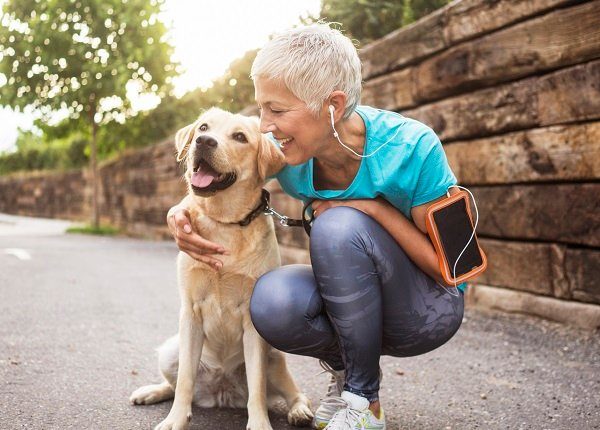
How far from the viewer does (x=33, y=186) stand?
22.7 m

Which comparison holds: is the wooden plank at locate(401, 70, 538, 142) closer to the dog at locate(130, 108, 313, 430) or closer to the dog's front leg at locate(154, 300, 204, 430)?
the dog at locate(130, 108, 313, 430)

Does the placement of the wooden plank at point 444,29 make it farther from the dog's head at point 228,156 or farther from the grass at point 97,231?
the grass at point 97,231

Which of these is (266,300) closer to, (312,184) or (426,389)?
(312,184)

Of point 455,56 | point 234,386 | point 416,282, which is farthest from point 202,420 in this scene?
point 455,56

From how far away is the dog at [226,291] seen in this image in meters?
2.48

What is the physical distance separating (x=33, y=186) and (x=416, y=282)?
73.7 ft

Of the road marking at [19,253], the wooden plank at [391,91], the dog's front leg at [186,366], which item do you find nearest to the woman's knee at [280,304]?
the dog's front leg at [186,366]

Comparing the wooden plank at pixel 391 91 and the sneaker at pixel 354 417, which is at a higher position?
the wooden plank at pixel 391 91

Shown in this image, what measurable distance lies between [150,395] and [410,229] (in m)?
1.30

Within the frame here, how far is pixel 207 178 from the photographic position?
2.64 metres

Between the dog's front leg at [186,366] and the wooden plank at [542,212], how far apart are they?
96.8 inches

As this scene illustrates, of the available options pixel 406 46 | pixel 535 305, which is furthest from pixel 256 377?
pixel 406 46

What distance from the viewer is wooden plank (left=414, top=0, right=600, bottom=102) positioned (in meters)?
3.76

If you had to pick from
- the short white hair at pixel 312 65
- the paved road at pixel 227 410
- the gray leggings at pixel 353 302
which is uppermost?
the short white hair at pixel 312 65
